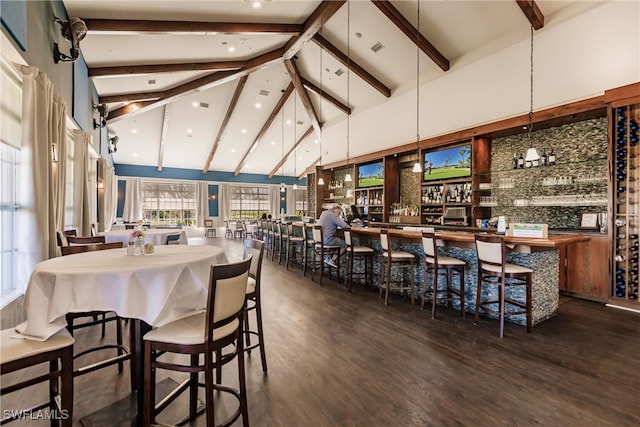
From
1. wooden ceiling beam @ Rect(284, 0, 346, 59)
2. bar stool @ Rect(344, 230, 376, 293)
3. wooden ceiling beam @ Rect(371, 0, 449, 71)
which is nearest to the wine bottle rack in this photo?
wooden ceiling beam @ Rect(371, 0, 449, 71)

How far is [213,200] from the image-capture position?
48.4ft

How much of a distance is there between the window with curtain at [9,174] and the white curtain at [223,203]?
12122 mm

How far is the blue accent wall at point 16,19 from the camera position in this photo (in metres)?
2.10

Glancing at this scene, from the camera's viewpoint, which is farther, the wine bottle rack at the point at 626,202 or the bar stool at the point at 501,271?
the wine bottle rack at the point at 626,202

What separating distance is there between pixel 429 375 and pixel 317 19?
17.8 ft

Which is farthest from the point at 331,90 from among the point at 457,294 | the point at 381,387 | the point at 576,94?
the point at 381,387

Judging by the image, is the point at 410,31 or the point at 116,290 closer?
the point at 116,290

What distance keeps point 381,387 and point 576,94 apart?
492 centimetres

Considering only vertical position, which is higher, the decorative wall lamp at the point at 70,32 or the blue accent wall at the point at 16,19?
the decorative wall lamp at the point at 70,32

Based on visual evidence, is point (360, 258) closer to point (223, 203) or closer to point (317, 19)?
point (317, 19)

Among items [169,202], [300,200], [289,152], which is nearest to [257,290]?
[289,152]

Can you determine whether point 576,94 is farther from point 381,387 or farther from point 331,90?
point 331,90

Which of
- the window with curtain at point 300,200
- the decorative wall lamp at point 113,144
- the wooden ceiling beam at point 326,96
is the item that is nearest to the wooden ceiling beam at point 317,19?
the wooden ceiling beam at point 326,96

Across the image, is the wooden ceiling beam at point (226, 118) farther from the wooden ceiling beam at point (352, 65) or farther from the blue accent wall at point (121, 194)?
the blue accent wall at point (121, 194)
